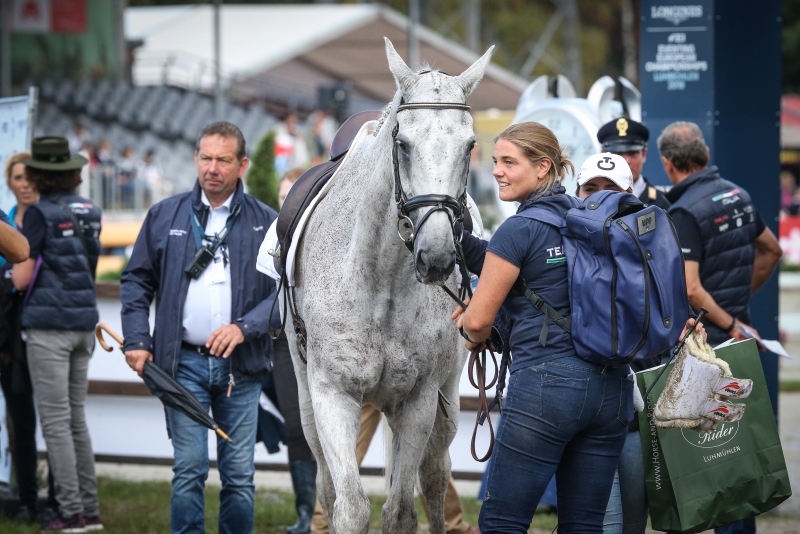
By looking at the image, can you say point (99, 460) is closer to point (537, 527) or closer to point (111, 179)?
point (537, 527)

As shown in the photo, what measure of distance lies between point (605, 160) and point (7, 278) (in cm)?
396

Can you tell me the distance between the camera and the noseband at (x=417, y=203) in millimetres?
3738

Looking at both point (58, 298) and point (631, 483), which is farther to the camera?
point (58, 298)

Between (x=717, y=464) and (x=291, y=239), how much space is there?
2.12 meters

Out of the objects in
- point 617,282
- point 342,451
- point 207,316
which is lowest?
point 342,451

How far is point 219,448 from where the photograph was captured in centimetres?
538

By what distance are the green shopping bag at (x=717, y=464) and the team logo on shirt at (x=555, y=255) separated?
96cm

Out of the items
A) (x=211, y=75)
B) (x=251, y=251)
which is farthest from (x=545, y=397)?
(x=211, y=75)

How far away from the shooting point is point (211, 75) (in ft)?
112

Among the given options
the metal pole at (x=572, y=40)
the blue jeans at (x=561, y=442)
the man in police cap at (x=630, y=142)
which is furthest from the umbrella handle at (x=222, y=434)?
the metal pole at (x=572, y=40)

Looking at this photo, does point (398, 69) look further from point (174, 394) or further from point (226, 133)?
point (174, 394)

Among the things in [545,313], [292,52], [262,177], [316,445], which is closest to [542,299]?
[545,313]

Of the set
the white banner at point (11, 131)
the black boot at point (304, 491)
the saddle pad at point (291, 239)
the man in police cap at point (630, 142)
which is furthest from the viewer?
the white banner at point (11, 131)

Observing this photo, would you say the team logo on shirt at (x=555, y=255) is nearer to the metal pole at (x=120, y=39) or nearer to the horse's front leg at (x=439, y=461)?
the horse's front leg at (x=439, y=461)
